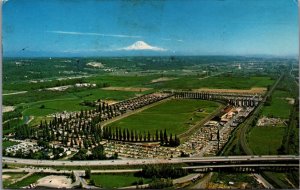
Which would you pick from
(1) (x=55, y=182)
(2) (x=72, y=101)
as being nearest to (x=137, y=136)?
(2) (x=72, y=101)

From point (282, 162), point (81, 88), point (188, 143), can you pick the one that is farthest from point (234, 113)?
point (81, 88)

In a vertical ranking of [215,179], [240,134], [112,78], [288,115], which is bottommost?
[215,179]

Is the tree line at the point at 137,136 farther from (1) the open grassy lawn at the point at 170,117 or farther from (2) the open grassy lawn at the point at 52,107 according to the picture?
(2) the open grassy lawn at the point at 52,107

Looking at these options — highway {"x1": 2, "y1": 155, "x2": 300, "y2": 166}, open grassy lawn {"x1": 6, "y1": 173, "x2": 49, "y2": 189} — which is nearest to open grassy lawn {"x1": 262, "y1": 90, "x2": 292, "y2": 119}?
highway {"x1": 2, "y1": 155, "x2": 300, "y2": 166}

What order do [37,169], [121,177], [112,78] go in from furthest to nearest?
[112,78], [37,169], [121,177]

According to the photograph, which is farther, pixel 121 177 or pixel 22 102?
pixel 22 102

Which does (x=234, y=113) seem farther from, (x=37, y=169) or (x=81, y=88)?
(x=37, y=169)
